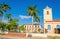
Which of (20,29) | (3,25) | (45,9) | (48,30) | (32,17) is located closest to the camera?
(48,30)

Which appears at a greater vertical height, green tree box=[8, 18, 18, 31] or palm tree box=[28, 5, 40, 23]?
palm tree box=[28, 5, 40, 23]

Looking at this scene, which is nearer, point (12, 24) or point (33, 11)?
point (33, 11)

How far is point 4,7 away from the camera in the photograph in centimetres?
5559

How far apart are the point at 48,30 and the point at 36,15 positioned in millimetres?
11145

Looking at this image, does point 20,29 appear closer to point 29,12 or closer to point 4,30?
point 4,30

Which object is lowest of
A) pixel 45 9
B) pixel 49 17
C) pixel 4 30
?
pixel 4 30

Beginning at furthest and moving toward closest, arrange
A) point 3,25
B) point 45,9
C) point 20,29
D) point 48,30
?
point 20,29, point 3,25, point 45,9, point 48,30

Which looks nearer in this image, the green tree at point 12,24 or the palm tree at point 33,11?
the palm tree at point 33,11

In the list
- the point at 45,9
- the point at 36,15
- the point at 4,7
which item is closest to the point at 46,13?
the point at 45,9

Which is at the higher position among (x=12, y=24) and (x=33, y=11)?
(x=33, y=11)

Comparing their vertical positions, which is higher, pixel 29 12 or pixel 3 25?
pixel 29 12

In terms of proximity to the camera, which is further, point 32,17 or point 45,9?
point 32,17

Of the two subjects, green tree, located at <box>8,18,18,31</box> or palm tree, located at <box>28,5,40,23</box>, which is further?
green tree, located at <box>8,18,18,31</box>

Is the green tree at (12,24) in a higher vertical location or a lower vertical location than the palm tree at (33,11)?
lower
